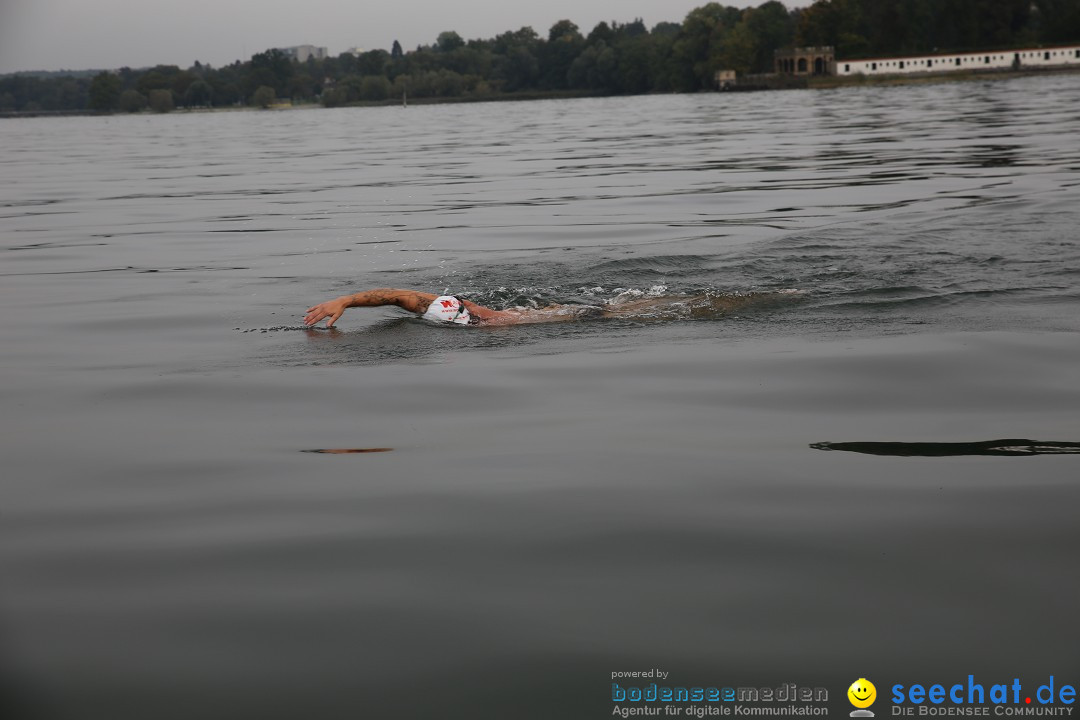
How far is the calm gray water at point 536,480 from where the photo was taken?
3455 mm

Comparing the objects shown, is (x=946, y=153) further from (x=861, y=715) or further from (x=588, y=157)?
(x=861, y=715)

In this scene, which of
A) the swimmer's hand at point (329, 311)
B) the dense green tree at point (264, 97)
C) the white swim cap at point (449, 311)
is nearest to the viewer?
the swimmer's hand at point (329, 311)

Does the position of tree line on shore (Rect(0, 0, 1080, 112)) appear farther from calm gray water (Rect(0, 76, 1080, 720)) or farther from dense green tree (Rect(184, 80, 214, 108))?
calm gray water (Rect(0, 76, 1080, 720))

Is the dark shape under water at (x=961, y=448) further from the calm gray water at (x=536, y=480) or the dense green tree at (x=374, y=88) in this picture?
the dense green tree at (x=374, y=88)

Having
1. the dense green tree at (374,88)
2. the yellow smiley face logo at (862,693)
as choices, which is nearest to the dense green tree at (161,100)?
the dense green tree at (374,88)

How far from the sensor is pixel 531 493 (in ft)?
16.3

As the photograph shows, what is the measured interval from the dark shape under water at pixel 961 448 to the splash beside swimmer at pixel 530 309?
3.64m

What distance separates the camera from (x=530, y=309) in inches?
372

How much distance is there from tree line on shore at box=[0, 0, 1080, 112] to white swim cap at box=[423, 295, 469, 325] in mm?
89647

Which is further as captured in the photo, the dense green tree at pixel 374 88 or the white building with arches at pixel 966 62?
the dense green tree at pixel 374 88

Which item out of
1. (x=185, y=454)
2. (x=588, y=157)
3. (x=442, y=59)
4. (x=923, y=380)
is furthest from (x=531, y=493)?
(x=442, y=59)

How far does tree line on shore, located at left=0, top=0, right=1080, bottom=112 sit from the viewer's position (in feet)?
409

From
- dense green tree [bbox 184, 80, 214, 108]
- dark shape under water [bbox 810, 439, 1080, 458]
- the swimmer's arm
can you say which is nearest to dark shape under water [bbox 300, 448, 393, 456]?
dark shape under water [bbox 810, 439, 1080, 458]

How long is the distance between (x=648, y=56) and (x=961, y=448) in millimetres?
162082
